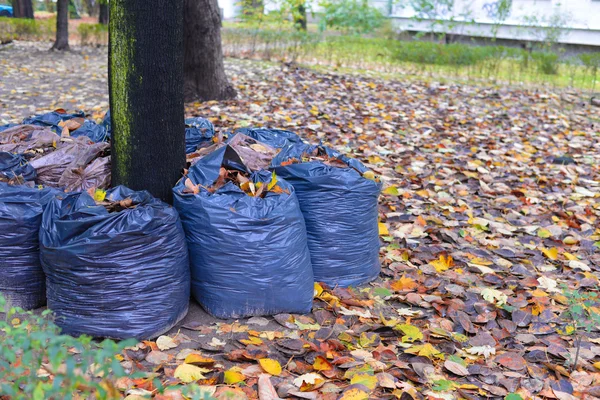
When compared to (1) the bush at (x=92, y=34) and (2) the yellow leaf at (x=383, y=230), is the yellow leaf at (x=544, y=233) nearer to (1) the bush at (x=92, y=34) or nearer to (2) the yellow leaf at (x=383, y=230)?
(2) the yellow leaf at (x=383, y=230)

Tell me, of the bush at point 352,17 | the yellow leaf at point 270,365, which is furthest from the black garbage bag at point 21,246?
the bush at point 352,17

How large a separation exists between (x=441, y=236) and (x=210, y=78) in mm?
3999

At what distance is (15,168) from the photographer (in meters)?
3.17

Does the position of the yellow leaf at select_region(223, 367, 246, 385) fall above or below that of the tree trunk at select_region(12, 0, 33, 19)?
below

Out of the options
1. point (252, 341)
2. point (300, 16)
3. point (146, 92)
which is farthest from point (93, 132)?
point (300, 16)

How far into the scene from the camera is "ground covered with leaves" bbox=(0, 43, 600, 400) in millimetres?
2520

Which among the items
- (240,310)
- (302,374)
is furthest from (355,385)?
(240,310)

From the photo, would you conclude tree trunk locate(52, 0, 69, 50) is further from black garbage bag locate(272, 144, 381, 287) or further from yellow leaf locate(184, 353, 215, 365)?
yellow leaf locate(184, 353, 215, 365)

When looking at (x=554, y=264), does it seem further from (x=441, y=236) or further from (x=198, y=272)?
(x=198, y=272)

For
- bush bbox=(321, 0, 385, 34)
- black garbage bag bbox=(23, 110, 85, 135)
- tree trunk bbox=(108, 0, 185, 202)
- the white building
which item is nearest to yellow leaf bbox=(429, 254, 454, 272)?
tree trunk bbox=(108, 0, 185, 202)

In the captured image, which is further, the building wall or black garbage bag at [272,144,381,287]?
the building wall

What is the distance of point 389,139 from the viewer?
6.43m

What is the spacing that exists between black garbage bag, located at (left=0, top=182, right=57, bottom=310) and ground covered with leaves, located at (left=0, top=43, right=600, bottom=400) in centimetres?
64

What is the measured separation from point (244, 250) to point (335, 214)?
60 centimetres
